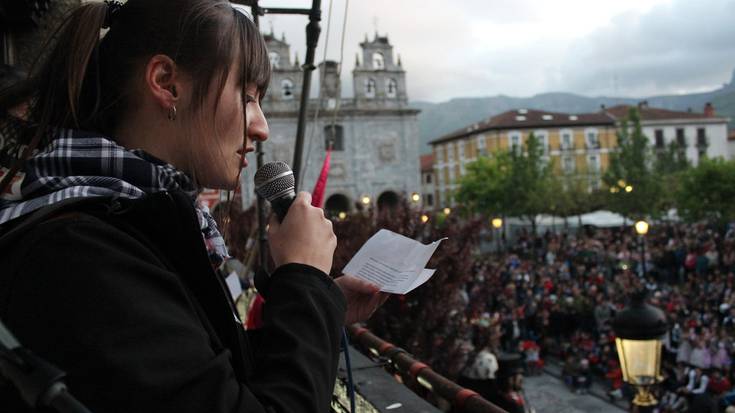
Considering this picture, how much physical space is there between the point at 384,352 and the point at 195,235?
218 centimetres

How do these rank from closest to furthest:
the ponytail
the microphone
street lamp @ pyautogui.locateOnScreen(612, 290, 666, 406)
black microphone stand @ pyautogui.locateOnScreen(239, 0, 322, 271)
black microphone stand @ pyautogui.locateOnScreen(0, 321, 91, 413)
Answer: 1. black microphone stand @ pyautogui.locateOnScreen(0, 321, 91, 413)
2. the ponytail
3. the microphone
4. black microphone stand @ pyautogui.locateOnScreen(239, 0, 322, 271)
5. street lamp @ pyautogui.locateOnScreen(612, 290, 666, 406)

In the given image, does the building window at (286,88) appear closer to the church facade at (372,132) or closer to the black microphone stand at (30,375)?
the church facade at (372,132)

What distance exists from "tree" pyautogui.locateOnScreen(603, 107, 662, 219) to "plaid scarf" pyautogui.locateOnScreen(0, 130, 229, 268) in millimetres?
35575

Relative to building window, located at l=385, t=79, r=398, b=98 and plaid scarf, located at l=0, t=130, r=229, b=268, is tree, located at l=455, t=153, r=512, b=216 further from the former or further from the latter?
plaid scarf, located at l=0, t=130, r=229, b=268

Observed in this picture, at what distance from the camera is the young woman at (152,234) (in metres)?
0.83

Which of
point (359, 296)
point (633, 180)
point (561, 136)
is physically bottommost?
point (633, 180)

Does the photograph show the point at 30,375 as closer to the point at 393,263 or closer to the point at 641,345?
the point at 393,263

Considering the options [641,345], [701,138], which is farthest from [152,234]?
[701,138]

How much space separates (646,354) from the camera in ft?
17.7

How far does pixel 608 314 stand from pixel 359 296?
14.3 metres

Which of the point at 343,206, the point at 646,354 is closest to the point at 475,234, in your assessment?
the point at 646,354

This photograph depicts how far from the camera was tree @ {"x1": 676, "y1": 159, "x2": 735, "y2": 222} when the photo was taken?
109 feet

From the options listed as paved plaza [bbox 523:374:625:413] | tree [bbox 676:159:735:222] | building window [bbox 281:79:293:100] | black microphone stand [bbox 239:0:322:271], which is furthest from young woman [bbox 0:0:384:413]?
building window [bbox 281:79:293:100]

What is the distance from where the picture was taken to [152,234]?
100cm
